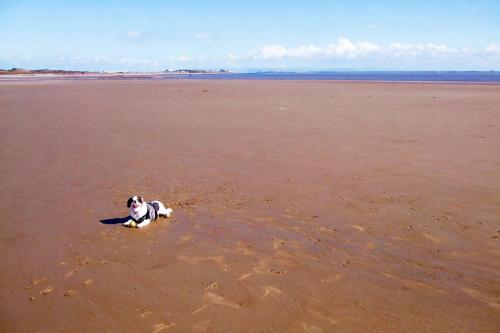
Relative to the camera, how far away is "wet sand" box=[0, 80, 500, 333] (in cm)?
429

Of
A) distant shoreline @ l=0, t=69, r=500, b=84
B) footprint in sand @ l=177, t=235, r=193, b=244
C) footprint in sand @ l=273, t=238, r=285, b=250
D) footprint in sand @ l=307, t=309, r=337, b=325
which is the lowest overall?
footprint in sand @ l=307, t=309, r=337, b=325

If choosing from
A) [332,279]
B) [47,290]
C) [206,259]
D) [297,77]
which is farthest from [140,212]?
[297,77]

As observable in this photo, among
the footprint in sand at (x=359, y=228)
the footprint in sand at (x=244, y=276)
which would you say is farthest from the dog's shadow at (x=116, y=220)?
the footprint in sand at (x=359, y=228)

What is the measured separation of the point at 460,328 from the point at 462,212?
3.20 m

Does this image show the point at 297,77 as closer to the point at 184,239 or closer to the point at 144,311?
the point at 184,239

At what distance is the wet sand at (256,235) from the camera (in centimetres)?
429

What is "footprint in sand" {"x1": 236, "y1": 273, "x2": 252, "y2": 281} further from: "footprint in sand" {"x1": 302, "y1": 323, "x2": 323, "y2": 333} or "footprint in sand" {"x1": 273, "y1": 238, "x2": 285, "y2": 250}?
"footprint in sand" {"x1": 302, "y1": 323, "x2": 323, "y2": 333}

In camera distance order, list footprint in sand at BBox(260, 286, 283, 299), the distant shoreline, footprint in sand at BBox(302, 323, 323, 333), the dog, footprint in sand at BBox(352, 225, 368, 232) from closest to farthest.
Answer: footprint in sand at BBox(302, 323, 323, 333), footprint in sand at BBox(260, 286, 283, 299), footprint in sand at BBox(352, 225, 368, 232), the dog, the distant shoreline

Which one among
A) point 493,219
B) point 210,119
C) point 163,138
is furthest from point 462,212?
point 210,119

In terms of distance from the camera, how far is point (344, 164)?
31.9 ft

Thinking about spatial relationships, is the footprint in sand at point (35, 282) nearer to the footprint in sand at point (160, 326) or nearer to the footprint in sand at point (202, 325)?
the footprint in sand at point (160, 326)

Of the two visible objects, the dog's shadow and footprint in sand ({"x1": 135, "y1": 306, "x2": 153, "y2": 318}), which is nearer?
footprint in sand ({"x1": 135, "y1": 306, "x2": 153, "y2": 318})

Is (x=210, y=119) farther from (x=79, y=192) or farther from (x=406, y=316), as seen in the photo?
(x=406, y=316)

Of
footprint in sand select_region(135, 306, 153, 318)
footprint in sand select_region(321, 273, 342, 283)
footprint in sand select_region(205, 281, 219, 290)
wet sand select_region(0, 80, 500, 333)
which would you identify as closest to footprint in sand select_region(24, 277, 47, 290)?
wet sand select_region(0, 80, 500, 333)
